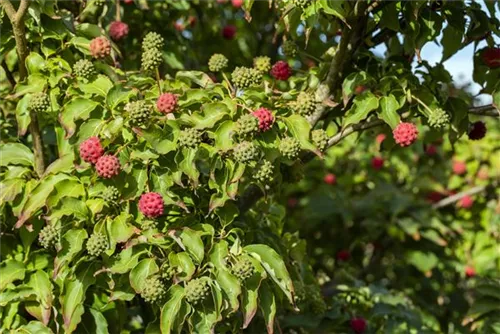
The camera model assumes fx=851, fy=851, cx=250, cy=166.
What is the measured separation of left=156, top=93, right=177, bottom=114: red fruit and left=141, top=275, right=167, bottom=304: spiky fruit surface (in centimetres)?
49

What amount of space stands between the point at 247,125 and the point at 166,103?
0.26 m

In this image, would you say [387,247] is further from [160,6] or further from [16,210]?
[16,210]

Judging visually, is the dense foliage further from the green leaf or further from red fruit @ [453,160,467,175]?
red fruit @ [453,160,467,175]

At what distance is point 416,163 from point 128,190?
11.1 ft

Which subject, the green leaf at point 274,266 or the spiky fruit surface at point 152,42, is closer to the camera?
the green leaf at point 274,266

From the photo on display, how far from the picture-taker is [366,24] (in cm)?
291

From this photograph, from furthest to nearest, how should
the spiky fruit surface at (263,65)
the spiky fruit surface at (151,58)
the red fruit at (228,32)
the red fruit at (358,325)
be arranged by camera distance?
the red fruit at (228,32)
the red fruit at (358,325)
the spiky fruit surface at (263,65)
the spiky fruit surface at (151,58)

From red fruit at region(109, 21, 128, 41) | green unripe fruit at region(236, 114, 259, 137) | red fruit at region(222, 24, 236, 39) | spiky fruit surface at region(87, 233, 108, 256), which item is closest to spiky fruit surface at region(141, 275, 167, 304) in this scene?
spiky fruit surface at region(87, 233, 108, 256)

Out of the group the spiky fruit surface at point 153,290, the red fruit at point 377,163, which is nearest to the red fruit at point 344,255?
the red fruit at point 377,163

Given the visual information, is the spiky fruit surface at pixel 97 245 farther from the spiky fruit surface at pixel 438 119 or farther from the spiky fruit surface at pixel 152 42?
A: the spiky fruit surface at pixel 438 119

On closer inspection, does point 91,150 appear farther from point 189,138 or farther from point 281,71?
point 281,71

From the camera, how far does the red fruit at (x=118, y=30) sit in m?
3.27

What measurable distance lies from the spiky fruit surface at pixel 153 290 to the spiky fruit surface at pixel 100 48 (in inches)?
29.8

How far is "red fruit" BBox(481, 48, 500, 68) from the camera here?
2934mm
